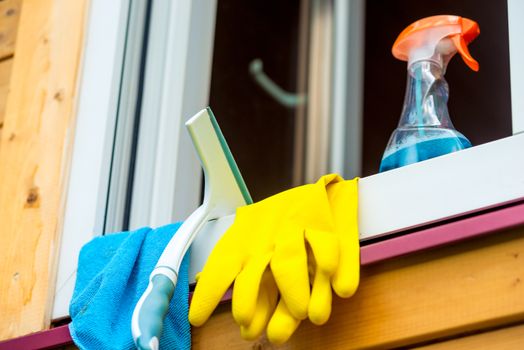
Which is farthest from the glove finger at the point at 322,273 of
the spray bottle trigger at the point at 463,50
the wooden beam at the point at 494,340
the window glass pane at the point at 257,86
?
the window glass pane at the point at 257,86

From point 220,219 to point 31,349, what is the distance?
302mm

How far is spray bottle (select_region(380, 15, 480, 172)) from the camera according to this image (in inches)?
51.5

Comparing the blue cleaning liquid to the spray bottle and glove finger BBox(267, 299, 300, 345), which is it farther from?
glove finger BBox(267, 299, 300, 345)

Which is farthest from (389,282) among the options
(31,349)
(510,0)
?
(31,349)

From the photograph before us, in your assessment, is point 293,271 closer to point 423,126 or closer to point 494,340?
point 494,340

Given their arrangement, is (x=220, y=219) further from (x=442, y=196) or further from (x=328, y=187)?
(x=442, y=196)

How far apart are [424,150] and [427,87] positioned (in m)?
0.13

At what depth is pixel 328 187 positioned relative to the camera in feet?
4.06

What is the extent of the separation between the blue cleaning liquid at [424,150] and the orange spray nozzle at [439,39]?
0.40 ft

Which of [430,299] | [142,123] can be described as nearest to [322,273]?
[430,299]

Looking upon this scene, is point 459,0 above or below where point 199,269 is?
above

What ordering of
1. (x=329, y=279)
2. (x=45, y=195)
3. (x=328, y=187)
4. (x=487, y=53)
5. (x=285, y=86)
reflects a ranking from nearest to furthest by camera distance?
(x=329, y=279), (x=328, y=187), (x=45, y=195), (x=487, y=53), (x=285, y=86)

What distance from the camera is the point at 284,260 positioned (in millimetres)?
1117

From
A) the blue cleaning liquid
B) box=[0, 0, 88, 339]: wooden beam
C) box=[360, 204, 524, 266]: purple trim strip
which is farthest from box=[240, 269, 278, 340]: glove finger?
box=[0, 0, 88, 339]: wooden beam
